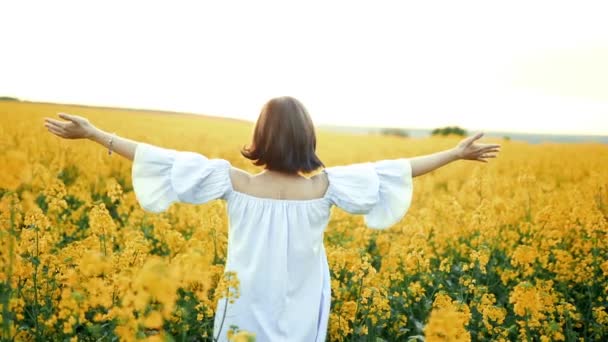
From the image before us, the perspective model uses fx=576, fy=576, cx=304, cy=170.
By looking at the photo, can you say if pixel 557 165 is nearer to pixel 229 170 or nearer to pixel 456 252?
pixel 456 252

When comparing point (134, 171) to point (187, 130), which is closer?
point (134, 171)

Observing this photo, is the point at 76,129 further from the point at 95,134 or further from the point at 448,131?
the point at 448,131

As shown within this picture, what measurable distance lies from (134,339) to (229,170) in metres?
1.21

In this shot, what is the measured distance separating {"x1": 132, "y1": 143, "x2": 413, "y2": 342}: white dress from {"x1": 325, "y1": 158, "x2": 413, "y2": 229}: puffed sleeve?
2 cm

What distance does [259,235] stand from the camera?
2.72 metres

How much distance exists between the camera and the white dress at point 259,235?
2.71 m

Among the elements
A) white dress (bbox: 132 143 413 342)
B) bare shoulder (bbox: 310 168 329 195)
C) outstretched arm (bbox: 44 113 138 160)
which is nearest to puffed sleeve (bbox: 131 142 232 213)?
white dress (bbox: 132 143 413 342)

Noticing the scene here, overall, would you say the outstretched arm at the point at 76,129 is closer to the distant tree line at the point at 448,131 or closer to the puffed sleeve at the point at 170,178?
the puffed sleeve at the point at 170,178

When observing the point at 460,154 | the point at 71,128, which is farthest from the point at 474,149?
the point at 71,128

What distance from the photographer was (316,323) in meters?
2.85

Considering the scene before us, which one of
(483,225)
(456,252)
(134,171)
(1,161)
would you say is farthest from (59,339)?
(456,252)

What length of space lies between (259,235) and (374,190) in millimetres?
622

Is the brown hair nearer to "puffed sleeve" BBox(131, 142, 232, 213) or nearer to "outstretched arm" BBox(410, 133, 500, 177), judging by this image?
"puffed sleeve" BBox(131, 142, 232, 213)

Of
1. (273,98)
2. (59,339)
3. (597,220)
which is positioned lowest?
(59,339)
